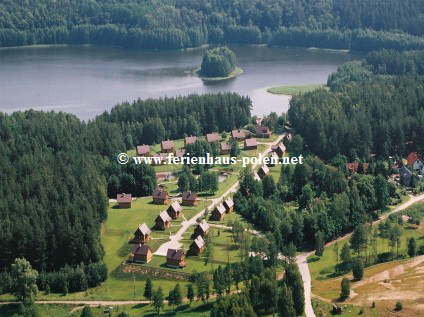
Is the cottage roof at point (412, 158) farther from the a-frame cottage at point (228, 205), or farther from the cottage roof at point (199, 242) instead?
the cottage roof at point (199, 242)

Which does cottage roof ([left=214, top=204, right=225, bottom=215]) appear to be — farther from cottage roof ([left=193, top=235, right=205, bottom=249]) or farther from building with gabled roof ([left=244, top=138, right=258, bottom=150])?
building with gabled roof ([left=244, top=138, right=258, bottom=150])

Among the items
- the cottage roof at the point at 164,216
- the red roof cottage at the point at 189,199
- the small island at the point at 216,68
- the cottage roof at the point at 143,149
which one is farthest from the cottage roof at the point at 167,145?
the small island at the point at 216,68

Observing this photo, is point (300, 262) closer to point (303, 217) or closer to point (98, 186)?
point (303, 217)

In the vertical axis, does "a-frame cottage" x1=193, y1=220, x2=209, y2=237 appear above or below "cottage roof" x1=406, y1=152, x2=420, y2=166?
below

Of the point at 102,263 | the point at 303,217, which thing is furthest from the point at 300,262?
the point at 102,263

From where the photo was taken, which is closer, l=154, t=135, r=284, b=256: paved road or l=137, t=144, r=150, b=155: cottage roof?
l=154, t=135, r=284, b=256: paved road

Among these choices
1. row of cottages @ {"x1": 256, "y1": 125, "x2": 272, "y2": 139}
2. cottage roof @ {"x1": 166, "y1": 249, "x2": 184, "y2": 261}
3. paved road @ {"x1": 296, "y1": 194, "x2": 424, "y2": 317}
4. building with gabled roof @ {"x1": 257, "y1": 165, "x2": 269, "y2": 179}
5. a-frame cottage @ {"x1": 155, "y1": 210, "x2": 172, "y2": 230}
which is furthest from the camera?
row of cottages @ {"x1": 256, "y1": 125, "x2": 272, "y2": 139}

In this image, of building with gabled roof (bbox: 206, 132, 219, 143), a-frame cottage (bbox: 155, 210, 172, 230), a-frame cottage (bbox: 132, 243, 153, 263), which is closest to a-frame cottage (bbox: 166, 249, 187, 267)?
a-frame cottage (bbox: 132, 243, 153, 263)
